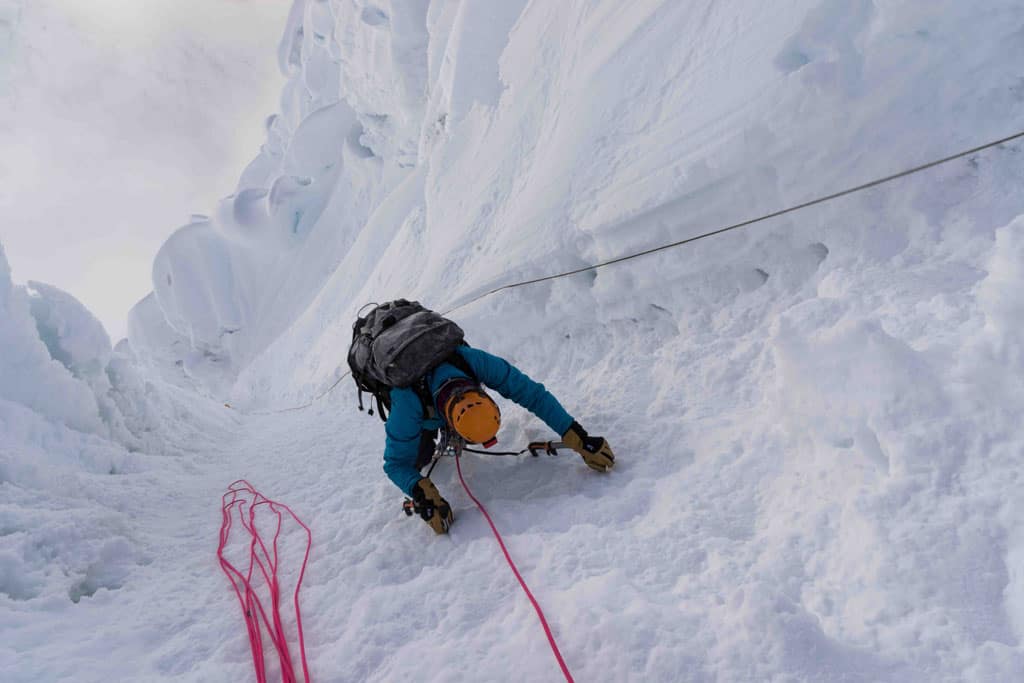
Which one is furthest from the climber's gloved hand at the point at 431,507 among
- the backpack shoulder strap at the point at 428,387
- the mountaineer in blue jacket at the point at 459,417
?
the backpack shoulder strap at the point at 428,387

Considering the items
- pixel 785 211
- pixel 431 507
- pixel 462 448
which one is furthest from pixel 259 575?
pixel 785 211

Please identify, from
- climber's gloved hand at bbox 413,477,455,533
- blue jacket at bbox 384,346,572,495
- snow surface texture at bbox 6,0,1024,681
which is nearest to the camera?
snow surface texture at bbox 6,0,1024,681

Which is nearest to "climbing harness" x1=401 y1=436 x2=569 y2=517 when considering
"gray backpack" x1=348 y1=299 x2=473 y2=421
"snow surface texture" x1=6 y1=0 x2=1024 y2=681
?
"snow surface texture" x1=6 y1=0 x2=1024 y2=681

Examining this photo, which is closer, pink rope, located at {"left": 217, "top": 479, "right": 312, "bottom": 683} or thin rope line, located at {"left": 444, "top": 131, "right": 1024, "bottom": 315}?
pink rope, located at {"left": 217, "top": 479, "right": 312, "bottom": 683}

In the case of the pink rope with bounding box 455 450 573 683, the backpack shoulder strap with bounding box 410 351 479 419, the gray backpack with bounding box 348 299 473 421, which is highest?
the gray backpack with bounding box 348 299 473 421

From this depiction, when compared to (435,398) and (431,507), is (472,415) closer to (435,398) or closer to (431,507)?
(435,398)

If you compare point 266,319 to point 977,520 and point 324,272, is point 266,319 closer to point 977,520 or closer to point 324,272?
point 324,272

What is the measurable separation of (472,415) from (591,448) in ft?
1.58

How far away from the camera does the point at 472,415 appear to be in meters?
1.78

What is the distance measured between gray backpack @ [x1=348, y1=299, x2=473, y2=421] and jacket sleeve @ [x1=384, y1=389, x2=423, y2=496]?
0.05 meters

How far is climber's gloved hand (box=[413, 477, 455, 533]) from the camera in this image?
1902 millimetres

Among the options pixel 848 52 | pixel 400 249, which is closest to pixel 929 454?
pixel 848 52

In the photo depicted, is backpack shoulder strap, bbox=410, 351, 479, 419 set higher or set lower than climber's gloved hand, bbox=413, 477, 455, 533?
higher

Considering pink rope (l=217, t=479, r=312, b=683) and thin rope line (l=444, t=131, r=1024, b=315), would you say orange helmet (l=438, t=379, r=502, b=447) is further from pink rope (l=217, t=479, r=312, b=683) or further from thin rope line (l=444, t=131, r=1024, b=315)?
thin rope line (l=444, t=131, r=1024, b=315)
